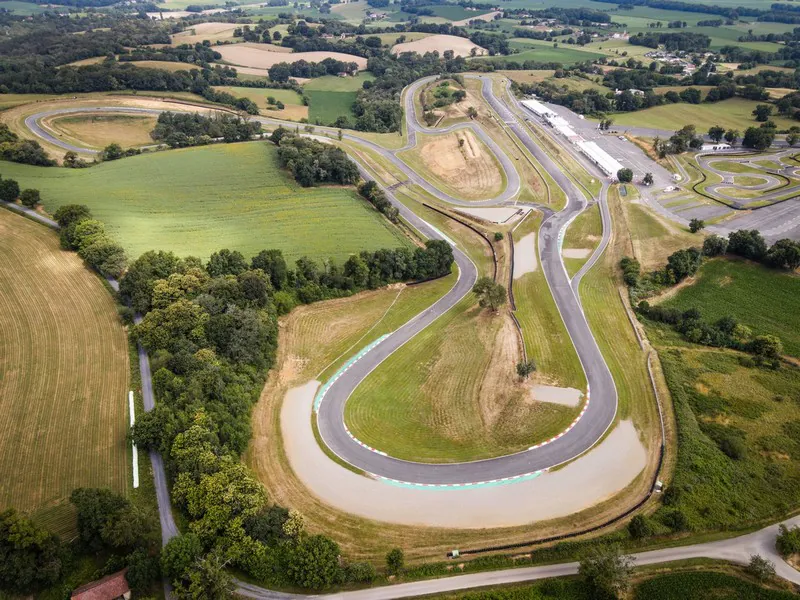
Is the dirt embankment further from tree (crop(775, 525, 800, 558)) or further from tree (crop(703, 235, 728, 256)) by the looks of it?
tree (crop(775, 525, 800, 558))

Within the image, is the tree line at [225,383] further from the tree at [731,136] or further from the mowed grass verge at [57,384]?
the tree at [731,136]

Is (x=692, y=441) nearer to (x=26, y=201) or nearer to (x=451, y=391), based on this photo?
(x=451, y=391)

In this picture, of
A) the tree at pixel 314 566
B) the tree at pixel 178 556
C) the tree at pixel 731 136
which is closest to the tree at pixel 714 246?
the tree at pixel 731 136

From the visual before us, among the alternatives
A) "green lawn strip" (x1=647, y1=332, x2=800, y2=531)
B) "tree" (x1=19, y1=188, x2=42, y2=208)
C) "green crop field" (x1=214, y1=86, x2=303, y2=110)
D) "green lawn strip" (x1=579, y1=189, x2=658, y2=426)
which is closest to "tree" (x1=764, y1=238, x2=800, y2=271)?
"green lawn strip" (x1=579, y1=189, x2=658, y2=426)

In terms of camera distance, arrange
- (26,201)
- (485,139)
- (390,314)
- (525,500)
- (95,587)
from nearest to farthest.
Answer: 1. (95,587)
2. (525,500)
3. (390,314)
4. (26,201)
5. (485,139)

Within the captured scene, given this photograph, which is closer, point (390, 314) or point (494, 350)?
point (494, 350)

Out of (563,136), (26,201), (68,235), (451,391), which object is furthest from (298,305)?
(563,136)
